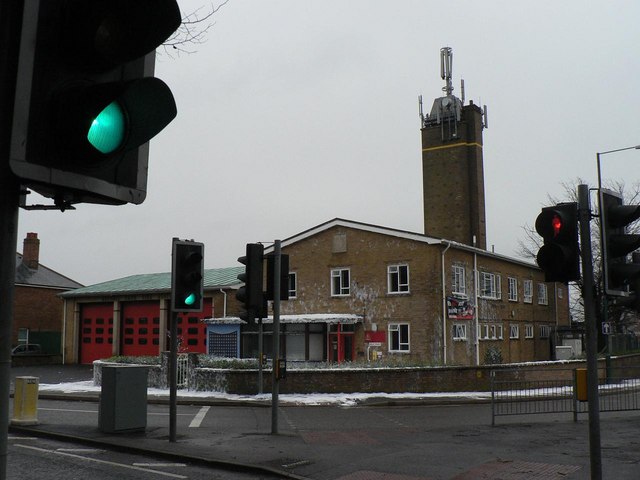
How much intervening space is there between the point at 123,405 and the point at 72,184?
1204 centimetres

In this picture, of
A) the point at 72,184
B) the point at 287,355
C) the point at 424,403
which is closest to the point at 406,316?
the point at 287,355

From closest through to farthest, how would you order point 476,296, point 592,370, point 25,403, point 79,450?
point 592,370
point 79,450
point 25,403
point 476,296

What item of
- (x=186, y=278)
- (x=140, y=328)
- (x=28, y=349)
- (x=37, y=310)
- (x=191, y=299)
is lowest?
(x=28, y=349)

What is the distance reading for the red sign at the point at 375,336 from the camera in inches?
1347

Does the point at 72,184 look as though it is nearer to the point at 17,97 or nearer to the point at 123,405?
the point at 17,97

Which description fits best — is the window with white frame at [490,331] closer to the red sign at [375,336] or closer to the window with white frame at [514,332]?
the window with white frame at [514,332]

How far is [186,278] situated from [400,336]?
22.9 metres

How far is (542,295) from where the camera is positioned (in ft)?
151

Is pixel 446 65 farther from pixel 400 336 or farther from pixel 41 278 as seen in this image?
pixel 41 278

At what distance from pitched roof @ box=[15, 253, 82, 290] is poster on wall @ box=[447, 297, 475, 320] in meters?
29.5

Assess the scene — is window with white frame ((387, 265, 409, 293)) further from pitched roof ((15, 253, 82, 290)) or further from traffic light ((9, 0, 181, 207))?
traffic light ((9, 0, 181, 207))

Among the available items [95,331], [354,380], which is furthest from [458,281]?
[95,331]

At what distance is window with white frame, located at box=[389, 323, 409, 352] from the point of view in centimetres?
3378

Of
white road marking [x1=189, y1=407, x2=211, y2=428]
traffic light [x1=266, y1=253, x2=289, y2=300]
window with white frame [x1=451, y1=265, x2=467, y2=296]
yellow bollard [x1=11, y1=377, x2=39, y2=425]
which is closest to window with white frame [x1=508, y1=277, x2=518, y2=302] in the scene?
window with white frame [x1=451, y1=265, x2=467, y2=296]
